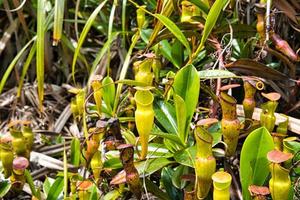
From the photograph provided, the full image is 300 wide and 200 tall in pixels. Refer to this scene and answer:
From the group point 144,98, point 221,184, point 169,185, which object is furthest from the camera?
point 169,185

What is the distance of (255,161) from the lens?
96cm

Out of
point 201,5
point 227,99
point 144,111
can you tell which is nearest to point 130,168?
point 144,111

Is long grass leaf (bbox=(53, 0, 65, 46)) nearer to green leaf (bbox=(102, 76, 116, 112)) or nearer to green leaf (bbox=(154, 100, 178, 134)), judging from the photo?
green leaf (bbox=(102, 76, 116, 112))

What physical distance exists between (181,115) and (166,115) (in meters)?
0.09

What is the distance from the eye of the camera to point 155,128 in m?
1.15

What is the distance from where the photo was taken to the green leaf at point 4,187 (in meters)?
1.22

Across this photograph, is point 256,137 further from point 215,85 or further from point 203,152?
point 215,85

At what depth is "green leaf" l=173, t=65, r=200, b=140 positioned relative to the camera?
107 centimetres

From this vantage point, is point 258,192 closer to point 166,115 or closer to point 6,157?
point 166,115

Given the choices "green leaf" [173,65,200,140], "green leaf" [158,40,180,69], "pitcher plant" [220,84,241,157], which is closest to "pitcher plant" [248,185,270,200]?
"pitcher plant" [220,84,241,157]

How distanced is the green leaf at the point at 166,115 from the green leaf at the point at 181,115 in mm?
45

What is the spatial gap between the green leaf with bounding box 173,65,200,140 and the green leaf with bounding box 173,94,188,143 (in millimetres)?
18

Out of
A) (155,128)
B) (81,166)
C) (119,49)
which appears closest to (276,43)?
(155,128)

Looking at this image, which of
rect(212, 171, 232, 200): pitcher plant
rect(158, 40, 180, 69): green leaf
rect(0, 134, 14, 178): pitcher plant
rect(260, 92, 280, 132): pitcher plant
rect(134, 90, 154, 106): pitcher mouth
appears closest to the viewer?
rect(212, 171, 232, 200): pitcher plant
